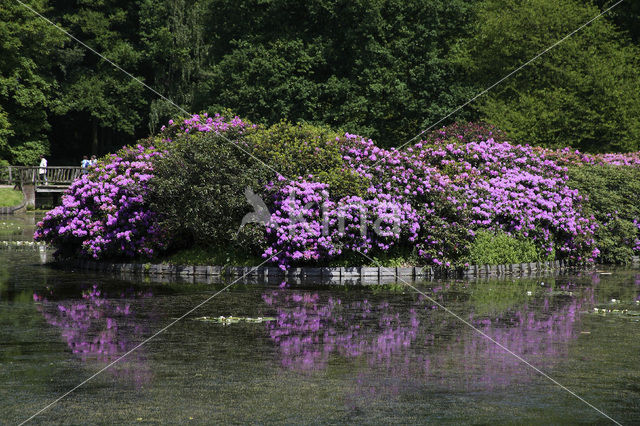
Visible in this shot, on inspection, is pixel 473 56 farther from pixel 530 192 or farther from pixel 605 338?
pixel 605 338

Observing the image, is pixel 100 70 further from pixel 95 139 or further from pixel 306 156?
pixel 306 156

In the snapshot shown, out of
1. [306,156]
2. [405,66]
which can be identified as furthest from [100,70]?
[306,156]

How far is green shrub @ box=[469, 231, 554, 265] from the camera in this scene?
675 inches

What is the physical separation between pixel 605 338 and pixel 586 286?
5635 mm

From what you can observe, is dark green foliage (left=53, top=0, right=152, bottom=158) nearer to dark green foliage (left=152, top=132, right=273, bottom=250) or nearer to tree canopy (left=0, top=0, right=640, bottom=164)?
tree canopy (left=0, top=0, right=640, bottom=164)

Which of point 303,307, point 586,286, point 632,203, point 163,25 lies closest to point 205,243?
point 303,307

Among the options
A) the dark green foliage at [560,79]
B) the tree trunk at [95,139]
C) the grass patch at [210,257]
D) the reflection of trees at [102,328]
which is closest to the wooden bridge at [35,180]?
the tree trunk at [95,139]

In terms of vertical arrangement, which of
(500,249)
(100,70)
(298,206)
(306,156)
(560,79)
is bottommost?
(500,249)

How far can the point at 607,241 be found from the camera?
19.9m

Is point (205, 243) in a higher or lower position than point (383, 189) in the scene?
lower

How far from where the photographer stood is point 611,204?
21.3 m

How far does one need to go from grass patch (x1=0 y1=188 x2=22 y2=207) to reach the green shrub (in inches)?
1171

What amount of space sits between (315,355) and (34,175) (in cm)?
3976
